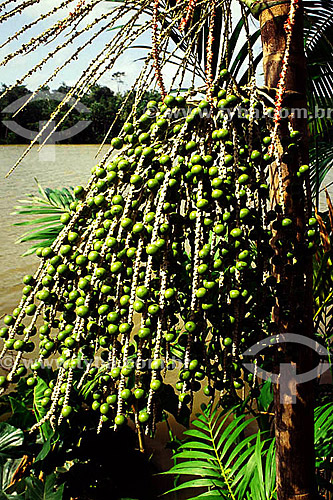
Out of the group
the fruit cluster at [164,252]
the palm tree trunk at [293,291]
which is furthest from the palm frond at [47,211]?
the palm tree trunk at [293,291]

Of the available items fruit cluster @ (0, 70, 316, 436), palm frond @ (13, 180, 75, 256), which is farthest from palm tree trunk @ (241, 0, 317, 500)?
palm frond @ (13, 180, 75, 256)

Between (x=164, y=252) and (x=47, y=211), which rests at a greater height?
(x=47, y=211)

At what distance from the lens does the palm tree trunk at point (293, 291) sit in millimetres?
795

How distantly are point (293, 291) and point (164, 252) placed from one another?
0.25 metres

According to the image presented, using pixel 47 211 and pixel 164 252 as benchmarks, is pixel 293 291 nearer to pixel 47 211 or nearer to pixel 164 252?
pixel 164 252

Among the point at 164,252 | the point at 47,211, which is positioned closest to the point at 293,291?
the point at 164,252

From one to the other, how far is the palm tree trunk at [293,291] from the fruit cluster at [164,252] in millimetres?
27

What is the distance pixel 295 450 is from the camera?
0.89 meters

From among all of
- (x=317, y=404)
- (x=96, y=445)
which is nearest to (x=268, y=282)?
(x=317, y=404)

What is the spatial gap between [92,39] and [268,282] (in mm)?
589

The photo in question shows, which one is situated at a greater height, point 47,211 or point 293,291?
point 47,211

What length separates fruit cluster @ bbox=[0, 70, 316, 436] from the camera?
737 millimetres

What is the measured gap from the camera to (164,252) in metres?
0.74

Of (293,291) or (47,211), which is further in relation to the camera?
(47,211)
